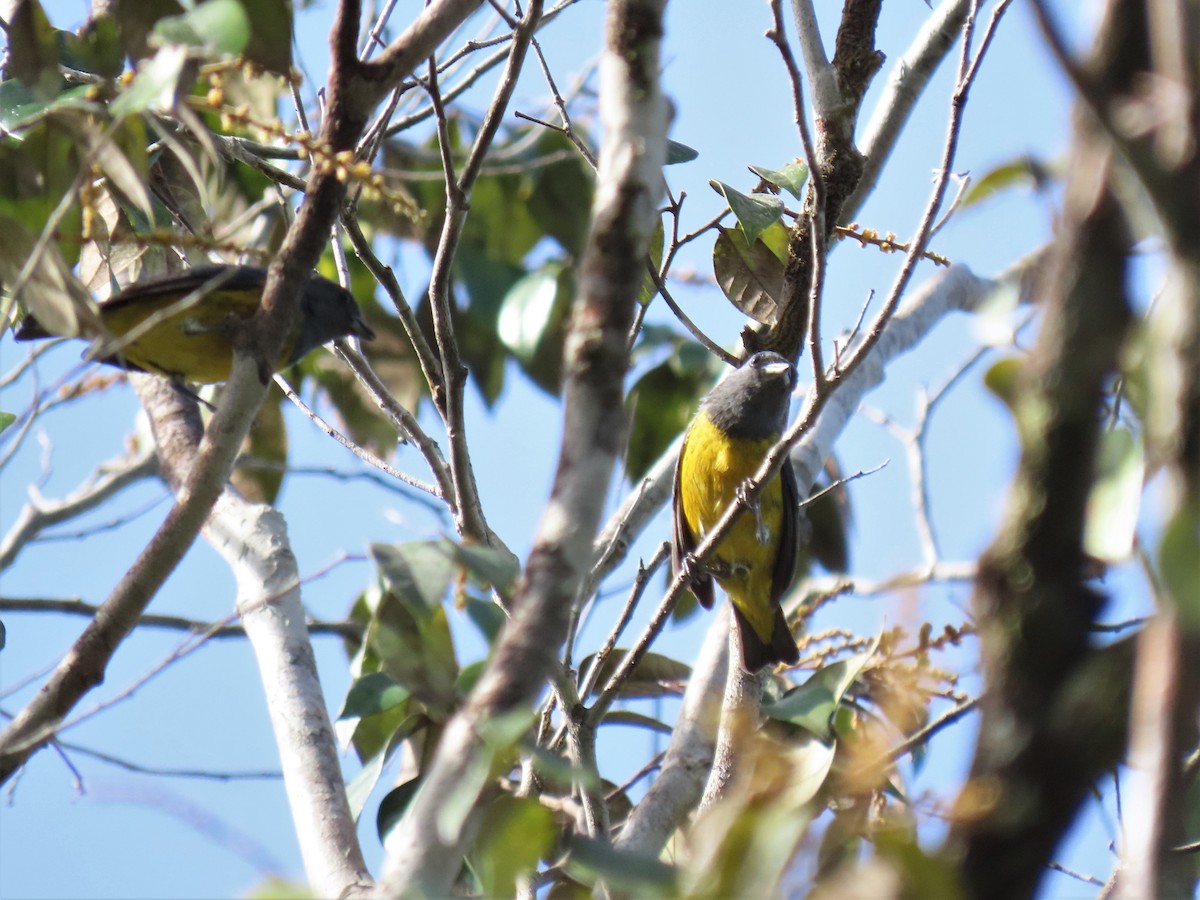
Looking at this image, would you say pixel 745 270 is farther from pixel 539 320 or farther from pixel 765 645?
pixel 539 320

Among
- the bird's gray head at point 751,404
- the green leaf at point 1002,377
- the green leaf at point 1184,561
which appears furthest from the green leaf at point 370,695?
the bird's gray head at point 751,404

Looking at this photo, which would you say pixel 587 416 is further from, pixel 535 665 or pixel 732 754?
pixel 732 754

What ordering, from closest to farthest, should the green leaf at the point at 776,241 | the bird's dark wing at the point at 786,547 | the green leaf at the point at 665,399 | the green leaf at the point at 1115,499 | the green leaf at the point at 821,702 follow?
1. the green leaf at the point at 1115,499
2. the green leaf at the point at 821,702
3. the green leaf at the point at 776,241
4. the bird's dark wing at the point at 786,547
5. the green leaf at the point at 665,399

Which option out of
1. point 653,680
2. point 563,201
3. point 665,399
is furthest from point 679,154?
point 563,201

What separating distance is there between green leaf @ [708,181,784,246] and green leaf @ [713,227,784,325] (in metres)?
0.36

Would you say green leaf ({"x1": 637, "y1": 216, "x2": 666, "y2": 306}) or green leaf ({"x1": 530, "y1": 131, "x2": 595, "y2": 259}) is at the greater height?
green leaf ({"x1": 530, "y1": 131, "x2": 595, "y2": 259})

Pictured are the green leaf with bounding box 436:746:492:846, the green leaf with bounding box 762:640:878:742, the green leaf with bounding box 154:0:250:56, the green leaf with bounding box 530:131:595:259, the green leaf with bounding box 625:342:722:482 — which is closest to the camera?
the green leaf with bounding box 436:746:492:846

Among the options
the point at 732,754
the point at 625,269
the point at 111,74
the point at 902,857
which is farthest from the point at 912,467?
the point at 902,857

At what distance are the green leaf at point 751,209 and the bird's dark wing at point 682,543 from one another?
2133 millimetres

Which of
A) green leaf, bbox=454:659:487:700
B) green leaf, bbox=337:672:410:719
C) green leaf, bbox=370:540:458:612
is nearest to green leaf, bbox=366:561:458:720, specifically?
green leaf, bbox=370:540:458:612

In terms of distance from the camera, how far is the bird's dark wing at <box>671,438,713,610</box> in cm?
567

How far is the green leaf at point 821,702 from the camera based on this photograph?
3070 mm

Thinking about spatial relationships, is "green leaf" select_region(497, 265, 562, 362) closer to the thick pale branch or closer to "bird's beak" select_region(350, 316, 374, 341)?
"bird's beak" select_region(350, 316, 374, 341)

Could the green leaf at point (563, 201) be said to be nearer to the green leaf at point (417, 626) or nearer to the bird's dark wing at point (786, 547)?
the bird's dark wing at point (786, 547)
